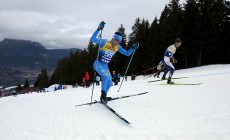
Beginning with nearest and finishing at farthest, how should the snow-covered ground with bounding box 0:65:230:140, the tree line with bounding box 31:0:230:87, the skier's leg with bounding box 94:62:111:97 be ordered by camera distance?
the snow-covered ground with bounding box 0:65:230:140
the skier's leg with bounding box 94:62:111:97
the tree line with bounding box 31:0:230:87

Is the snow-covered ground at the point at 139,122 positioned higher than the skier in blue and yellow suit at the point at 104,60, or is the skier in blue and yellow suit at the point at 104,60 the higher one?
the skier in blue and yellow suit at the point at 104,60

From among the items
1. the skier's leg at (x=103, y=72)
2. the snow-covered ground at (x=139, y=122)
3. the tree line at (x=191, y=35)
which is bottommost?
the snow-covered ground at (x=139, y=122)

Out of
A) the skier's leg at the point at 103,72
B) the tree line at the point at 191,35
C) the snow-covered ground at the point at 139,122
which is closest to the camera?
the snow-covered ground at the point at 139,122

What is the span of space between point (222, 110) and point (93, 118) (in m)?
3.10

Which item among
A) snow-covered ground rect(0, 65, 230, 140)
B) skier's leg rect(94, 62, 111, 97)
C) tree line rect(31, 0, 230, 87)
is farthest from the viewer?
tree line rect(31, 0, 230, 87)

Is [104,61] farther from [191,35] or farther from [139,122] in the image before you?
[191,35]

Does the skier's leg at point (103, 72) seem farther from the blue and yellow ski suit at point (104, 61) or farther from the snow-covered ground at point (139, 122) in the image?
the snow-covered ground at point (139, 122)

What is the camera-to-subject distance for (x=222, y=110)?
17.4 feet

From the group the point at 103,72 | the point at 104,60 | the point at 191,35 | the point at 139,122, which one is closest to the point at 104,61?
the point at 104,60

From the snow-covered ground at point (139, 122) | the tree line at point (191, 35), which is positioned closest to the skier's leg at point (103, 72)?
the snow-covered ground at point (139, 122)

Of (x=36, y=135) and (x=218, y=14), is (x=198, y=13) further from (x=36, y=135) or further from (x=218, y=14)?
(x=36, y=135)

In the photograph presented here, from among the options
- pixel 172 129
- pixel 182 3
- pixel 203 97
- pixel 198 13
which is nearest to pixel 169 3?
pixel 182 3

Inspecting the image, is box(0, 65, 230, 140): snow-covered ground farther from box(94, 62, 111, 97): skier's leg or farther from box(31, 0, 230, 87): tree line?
box(31, 0, 230, 87): tree line

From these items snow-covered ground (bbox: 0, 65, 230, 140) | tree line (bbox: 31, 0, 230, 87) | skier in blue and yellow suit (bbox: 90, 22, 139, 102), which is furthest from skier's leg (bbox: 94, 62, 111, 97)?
tree line (bbox: 31, 0, 230, 87)
